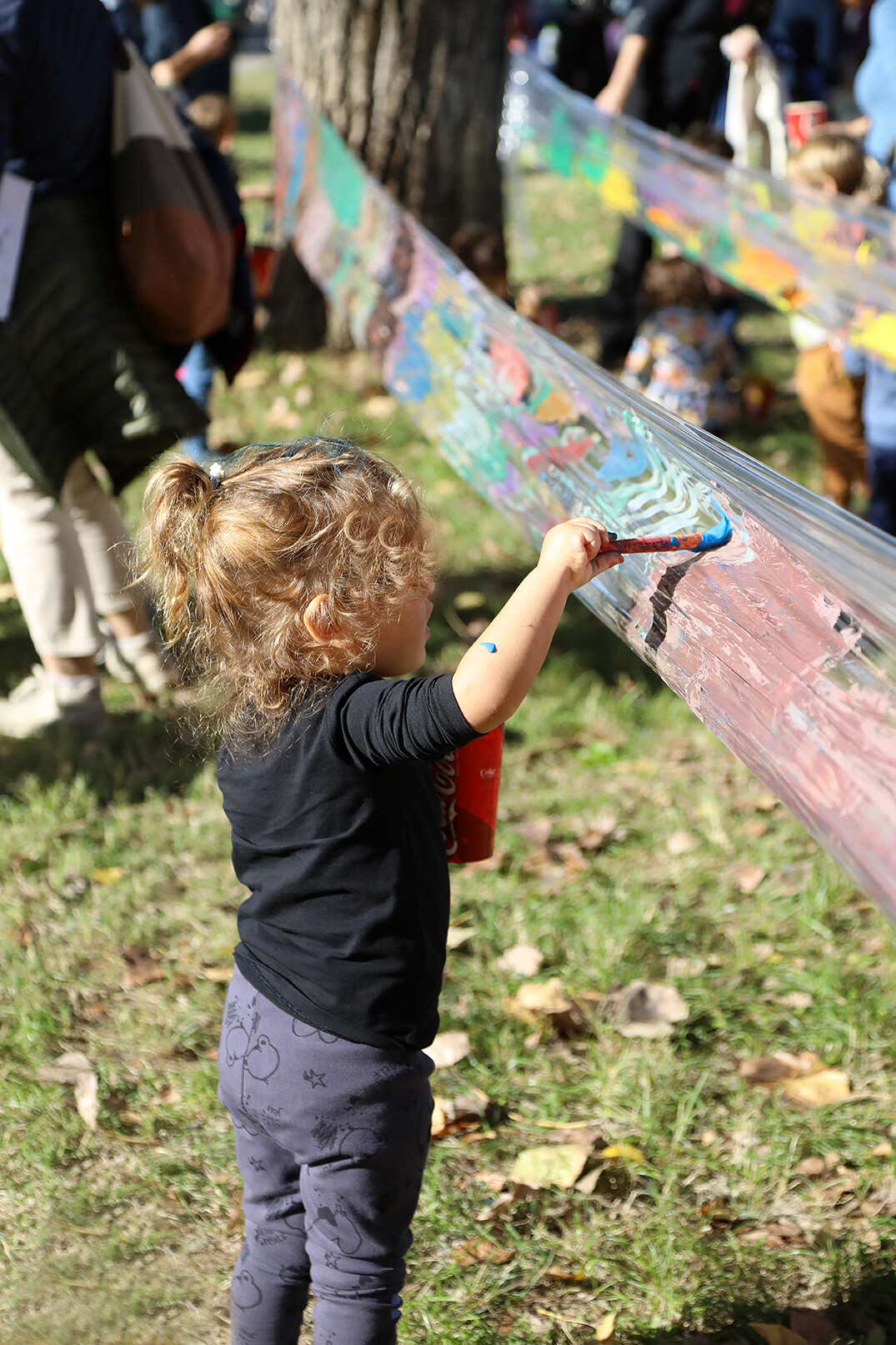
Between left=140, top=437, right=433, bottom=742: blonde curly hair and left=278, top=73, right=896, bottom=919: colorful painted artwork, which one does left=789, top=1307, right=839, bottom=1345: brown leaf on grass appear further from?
left=140, top=437, right=433, bottom=742: blonde curly hair

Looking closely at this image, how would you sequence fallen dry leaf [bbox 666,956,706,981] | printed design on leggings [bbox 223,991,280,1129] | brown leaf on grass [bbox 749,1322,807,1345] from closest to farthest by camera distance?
1. printed design on leggings [bbox 223,991,280,1129]
2. brown leaf on grass [bbox 749,1322,807,1345]
3. fallen dry leaf [bbox 666,956,706,981]

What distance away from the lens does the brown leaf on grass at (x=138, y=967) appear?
2.72 m

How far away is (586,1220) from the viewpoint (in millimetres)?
2135

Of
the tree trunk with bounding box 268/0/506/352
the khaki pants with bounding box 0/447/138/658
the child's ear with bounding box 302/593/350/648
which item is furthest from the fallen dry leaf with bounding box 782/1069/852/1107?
the tree trunk with bounding box 268/0/506/352

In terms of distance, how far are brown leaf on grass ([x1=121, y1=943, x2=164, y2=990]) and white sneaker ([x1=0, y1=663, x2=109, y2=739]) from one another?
0.95 m

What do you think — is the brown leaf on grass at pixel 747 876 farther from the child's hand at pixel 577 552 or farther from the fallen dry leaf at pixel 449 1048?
the child's hand at pixel 577 552

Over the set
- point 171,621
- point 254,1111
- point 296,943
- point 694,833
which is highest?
point 171,621

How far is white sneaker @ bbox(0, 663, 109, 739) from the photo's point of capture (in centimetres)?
354

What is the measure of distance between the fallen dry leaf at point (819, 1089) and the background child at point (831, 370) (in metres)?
2.98

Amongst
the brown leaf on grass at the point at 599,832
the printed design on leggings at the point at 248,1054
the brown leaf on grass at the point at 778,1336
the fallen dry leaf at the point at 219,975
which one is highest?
the printed design on leggings at the point at 248,1054

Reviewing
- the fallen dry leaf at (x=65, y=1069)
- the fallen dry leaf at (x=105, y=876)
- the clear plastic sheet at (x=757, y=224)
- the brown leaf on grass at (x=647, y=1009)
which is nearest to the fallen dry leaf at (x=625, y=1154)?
the brown leaf on grass at (x=647, y=1009)

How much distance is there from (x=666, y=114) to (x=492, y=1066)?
215 inches

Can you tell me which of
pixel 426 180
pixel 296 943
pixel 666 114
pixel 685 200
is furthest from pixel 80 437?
pixel 666 114

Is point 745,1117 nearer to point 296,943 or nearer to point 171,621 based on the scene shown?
point 296,943
